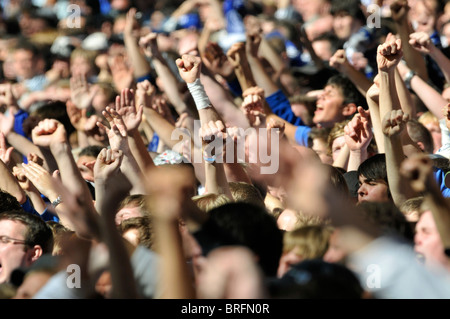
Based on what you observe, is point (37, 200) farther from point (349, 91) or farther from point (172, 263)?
point (172, 263)

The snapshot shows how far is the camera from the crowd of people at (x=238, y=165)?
8.98ft

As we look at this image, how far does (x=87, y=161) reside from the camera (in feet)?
18.2

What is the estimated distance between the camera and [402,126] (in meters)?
4.00

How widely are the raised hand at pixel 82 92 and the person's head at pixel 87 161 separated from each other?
4.17ft

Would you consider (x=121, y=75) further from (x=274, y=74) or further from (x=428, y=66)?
(x=428, y=66)

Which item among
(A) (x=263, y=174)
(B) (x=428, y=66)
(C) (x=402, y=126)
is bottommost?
(B) (x=428, y=66)

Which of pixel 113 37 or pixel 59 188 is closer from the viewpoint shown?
pixel 59 188

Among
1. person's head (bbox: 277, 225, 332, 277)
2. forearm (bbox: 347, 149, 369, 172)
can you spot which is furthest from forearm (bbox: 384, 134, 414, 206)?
person's head (bbox: 277, 225, 332, 277)

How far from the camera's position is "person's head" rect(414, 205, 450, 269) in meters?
2.90

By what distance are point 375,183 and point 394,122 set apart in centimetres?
48

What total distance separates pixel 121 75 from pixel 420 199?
4.46m

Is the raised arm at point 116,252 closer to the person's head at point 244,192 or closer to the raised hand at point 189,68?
the person's head at point 244,192

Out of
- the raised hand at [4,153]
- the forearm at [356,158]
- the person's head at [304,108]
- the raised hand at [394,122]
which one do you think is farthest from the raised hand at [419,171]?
the person's head at [304,108]
